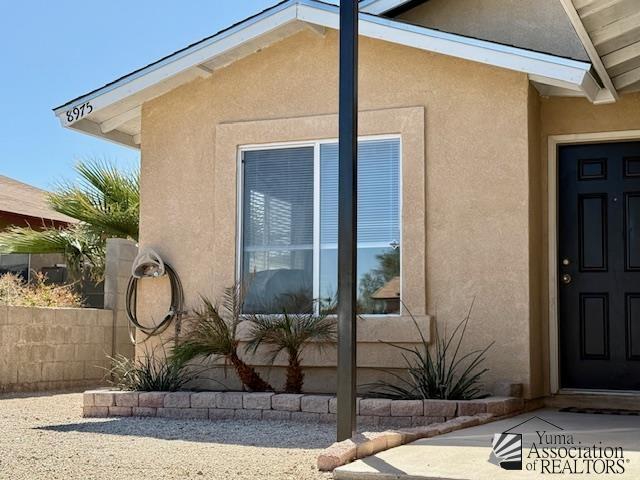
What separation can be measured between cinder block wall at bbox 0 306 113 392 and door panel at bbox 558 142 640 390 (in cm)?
573

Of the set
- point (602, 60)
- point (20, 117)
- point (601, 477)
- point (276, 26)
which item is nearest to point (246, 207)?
point (276, 26)

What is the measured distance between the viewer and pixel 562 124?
921 centimetres

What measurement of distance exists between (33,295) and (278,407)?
476cm

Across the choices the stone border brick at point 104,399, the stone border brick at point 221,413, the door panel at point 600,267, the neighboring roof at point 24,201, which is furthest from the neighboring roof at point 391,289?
the neighboring roof at point 24,201

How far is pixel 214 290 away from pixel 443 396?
279 cm

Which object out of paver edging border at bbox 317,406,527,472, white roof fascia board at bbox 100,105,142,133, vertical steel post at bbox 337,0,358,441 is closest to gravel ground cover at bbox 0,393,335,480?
paver edging border at bbox 317,406,527,472

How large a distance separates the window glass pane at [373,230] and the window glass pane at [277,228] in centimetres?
18

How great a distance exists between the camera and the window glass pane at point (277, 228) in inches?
360

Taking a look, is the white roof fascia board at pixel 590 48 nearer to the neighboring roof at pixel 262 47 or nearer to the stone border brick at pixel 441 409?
the neighboring roof at pixel 262 47

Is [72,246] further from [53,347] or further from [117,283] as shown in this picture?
[53,347]

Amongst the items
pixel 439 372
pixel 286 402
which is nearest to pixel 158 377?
pixel 286 402

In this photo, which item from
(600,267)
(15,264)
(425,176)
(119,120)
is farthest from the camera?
(15,264)

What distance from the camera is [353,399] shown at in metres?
5.66

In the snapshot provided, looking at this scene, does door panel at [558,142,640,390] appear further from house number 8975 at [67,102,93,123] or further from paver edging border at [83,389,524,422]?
house number 8975 at [67,102,93,123]
